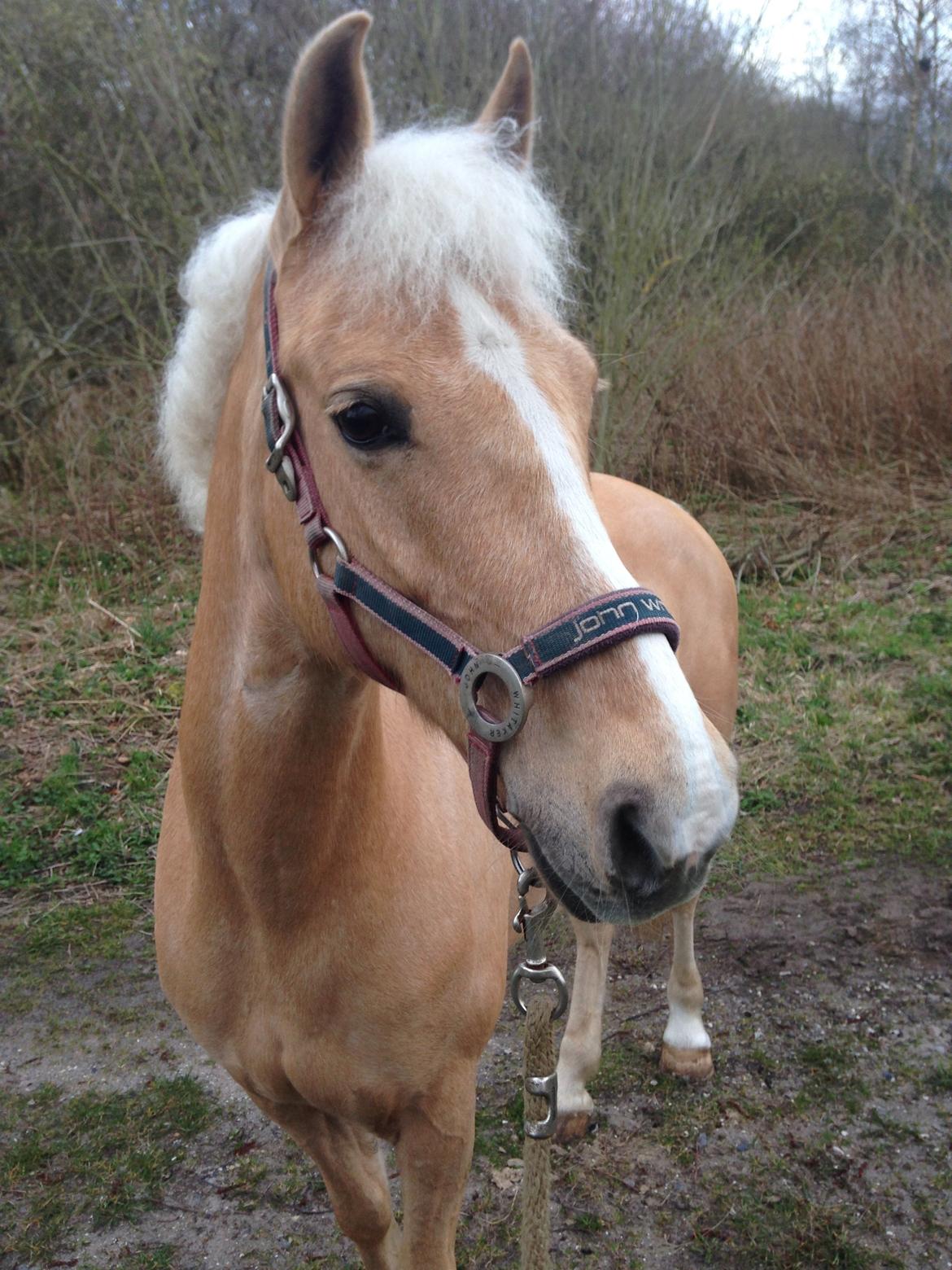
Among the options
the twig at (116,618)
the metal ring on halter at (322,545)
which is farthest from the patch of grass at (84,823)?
the metal ring on halter at (322,545)

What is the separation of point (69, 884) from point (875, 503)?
6.62 m

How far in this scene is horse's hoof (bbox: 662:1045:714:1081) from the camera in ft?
10.4

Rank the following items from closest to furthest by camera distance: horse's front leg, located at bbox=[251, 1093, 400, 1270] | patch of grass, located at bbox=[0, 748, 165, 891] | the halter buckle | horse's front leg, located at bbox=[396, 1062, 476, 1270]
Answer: the halter buckle, horse's front leg, located at bbox=[396, 1062, 476, 1270], horse's front leg, located at bbox=[251, 1093, 400, 1270], patch of grass, located at bbox=[0, 748, 165, 891]

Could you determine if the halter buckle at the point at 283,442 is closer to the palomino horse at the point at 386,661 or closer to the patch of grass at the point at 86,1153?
the palomino horse at the point at 386,661

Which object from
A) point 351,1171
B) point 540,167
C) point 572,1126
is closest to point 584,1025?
point 572,1126

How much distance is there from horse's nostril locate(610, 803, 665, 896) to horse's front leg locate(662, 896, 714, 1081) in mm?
2190

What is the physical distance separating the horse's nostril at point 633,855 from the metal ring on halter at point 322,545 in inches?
21.7

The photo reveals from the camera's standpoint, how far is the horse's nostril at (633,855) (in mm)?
1052

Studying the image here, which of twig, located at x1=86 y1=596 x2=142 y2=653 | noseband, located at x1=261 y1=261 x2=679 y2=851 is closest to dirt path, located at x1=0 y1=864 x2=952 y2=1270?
noseband, located at x1=261 y1=261 x2=679 y2=851

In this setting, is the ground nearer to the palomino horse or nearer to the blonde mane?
the palomino horse

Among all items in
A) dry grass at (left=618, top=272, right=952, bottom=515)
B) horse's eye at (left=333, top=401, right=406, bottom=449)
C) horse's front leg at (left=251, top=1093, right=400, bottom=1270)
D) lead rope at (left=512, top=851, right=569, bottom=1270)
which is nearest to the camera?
horse's eye at (left=333, top=401, right=406, bottom=449)

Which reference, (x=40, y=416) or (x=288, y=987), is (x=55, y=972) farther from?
(x=40, y=416)

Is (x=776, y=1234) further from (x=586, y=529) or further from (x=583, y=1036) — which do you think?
(x=586, y=529)

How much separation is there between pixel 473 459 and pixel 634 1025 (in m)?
2.95
